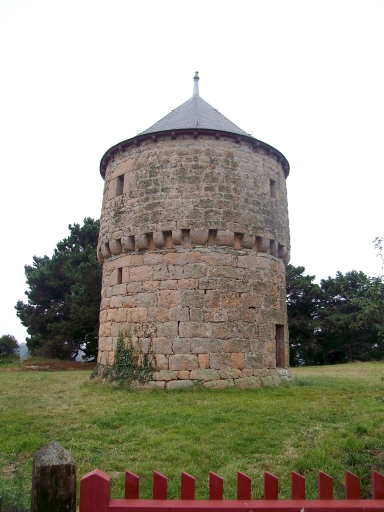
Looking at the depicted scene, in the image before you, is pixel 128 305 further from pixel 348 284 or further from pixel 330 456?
pixel 348 284

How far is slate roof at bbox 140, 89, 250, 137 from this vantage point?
1273 centimetres

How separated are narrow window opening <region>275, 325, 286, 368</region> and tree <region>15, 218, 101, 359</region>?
44.8ft

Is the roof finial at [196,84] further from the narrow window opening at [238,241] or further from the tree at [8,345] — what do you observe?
the tree at [8,345]

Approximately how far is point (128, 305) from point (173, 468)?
668cm

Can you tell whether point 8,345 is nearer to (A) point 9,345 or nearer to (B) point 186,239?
(A) point 9,345

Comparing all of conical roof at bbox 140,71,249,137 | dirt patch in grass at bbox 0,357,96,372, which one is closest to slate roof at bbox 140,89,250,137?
conical roof at bbox 140,71,249,137

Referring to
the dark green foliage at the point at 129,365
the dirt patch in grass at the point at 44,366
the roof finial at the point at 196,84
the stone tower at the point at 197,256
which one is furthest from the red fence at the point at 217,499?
the dirt patch in grass at the point at 44,366

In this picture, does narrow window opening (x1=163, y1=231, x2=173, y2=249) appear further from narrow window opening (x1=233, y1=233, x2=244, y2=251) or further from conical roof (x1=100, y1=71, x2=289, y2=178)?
conical roof (x1=100, y1=71, x2=289, y2=178)

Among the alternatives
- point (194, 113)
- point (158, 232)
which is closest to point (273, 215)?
Answer: point (158, 232)

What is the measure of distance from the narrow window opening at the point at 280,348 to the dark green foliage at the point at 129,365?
371 cm

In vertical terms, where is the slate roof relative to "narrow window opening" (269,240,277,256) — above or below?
above

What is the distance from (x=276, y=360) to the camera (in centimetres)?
1211

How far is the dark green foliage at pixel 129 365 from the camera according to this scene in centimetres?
1077

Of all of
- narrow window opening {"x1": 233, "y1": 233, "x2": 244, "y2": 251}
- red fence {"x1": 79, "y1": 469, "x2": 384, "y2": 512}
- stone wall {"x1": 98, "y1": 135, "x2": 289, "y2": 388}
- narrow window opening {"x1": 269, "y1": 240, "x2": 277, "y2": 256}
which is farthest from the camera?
narrow window opening {"x1": 269, "y1": 240, "x2": 277, "y2": 256}
